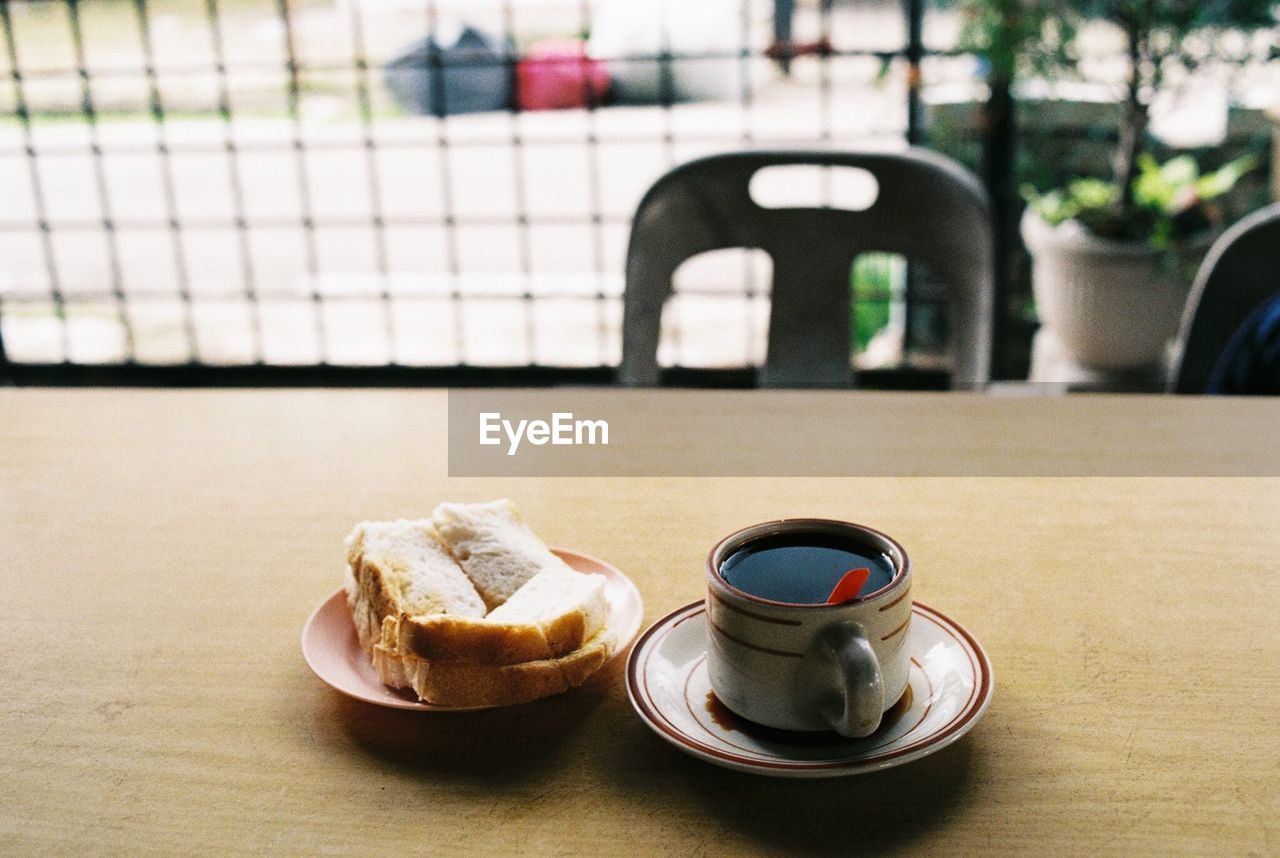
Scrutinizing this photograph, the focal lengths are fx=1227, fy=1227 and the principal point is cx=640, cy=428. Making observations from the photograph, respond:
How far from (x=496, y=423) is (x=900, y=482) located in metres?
0.39

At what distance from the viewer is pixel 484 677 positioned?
666 millimetres

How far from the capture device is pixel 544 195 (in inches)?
157

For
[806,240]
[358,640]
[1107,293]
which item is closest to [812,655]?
[358,640]

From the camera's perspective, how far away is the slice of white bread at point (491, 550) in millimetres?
752

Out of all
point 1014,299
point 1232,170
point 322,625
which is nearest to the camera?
point 322,625

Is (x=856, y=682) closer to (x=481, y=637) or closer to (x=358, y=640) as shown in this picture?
(x=481, y=637)

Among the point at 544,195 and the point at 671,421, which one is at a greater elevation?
the point at 671,421

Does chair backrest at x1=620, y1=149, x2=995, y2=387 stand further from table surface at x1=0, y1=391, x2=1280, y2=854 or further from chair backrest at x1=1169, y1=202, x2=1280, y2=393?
table surface at x1=0, y1=391, x2=1280, y2=854

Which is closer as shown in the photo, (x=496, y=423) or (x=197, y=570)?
(x=197, y=570)

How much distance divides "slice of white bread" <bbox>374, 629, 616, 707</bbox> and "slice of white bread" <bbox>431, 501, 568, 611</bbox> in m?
0.07

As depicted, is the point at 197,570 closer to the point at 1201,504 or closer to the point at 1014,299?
the point at 1201,504

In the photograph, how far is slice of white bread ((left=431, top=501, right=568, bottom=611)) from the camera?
752 mm

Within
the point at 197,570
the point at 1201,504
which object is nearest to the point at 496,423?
→ the point at 197,570

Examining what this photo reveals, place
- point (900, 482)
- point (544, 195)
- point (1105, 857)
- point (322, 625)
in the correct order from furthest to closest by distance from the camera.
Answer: point (544, 195) < point (900, 482) < point (322, 625) < point (1105, 857)
